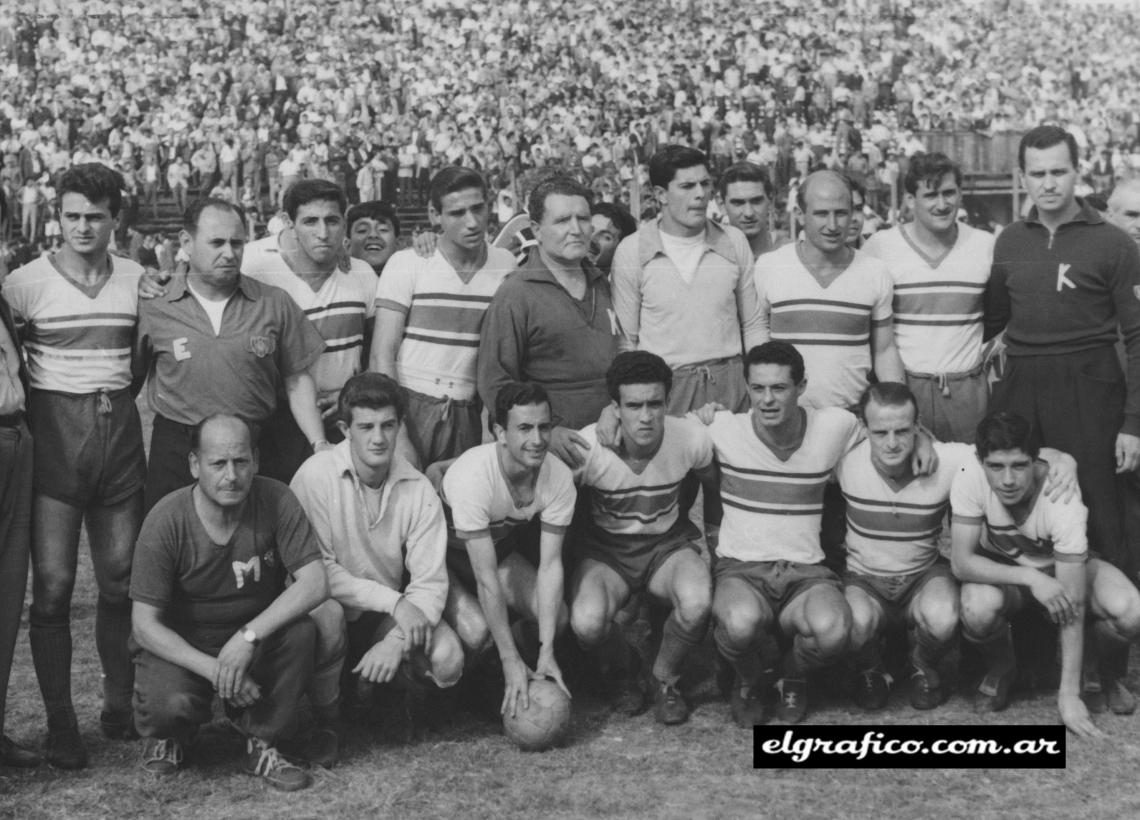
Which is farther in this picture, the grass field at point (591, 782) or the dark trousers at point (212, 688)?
the dark trousers at point (212, 688)

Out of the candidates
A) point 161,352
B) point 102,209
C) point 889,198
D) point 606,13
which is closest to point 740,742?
point 161,352

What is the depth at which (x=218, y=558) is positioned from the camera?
16.5 feet

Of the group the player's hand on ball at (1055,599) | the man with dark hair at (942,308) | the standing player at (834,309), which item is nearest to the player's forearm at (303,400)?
the standing player at (834,309)

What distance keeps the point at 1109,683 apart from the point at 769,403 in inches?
70.9

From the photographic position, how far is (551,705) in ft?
17.4

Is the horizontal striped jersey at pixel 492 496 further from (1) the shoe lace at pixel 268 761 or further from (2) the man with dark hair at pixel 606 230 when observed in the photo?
(2) the man with dark hair at pixel 606 230

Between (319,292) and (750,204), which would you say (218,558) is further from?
(750,204)

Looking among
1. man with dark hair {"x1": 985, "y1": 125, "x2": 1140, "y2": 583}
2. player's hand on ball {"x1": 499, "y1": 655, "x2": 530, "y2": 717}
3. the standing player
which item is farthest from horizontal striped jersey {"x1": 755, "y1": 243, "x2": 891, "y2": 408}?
player's hand on ball {"x1": 499, "y1": 655, "x2": 530, "y2": 717}

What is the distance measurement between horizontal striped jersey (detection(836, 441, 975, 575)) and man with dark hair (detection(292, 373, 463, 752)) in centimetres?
172

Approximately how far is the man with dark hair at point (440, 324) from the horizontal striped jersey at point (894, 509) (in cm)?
167

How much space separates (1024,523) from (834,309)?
46.9 inches

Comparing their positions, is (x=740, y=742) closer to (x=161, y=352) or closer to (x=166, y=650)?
(x=166, y=650)

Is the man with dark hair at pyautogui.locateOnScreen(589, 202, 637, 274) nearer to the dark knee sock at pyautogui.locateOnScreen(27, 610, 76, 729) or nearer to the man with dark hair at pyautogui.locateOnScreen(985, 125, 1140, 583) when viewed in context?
the man with dark hair at pyautogui.locateOnScreen(985, 125, 1140, 583)

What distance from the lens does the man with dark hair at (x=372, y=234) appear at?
741 centimetres
